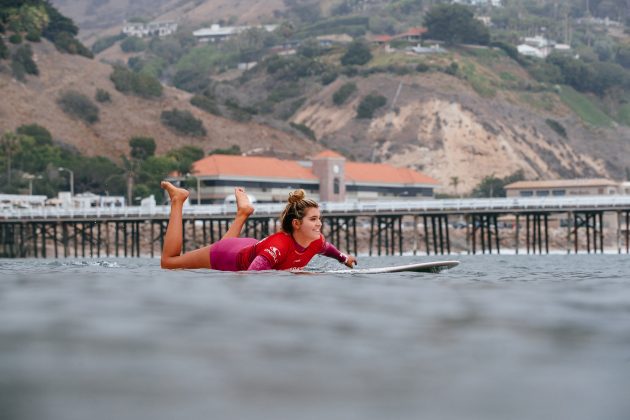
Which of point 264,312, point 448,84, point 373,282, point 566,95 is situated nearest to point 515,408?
point 264,312

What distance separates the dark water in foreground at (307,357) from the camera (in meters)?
4.50

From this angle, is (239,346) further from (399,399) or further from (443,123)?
(443,123)

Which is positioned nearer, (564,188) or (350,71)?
(564,188)

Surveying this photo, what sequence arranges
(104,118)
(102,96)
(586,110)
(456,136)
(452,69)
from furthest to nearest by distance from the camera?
(586,110), (452,69), (456,136), (102,96), (104,118)

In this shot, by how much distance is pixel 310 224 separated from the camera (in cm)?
1284

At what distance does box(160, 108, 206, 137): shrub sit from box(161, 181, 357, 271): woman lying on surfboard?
453 ft

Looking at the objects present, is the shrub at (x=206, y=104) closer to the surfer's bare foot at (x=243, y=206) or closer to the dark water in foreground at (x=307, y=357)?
the surfer's bare foot at (x=243, y=206)

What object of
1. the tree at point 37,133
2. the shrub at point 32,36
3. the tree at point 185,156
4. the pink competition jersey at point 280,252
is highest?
the shrub at point 32,36

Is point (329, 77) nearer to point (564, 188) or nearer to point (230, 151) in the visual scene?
point (230, 151)

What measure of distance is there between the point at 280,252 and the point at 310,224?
1.53 feet

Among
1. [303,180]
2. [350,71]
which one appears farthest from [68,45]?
[303,180]

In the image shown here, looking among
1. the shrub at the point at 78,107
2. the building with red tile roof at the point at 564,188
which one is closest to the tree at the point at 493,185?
the building with red tile roof at the point at 564,188

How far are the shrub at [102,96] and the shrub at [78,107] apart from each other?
3887 millimetres

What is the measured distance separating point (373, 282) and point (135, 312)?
334 centimetres
